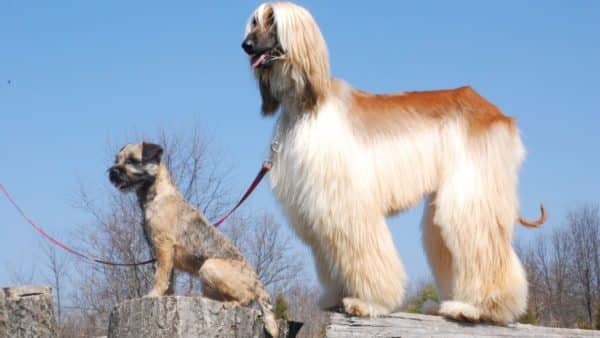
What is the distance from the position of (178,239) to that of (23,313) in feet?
6.04

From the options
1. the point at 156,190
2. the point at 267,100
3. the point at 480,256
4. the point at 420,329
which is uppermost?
the point at 267,100

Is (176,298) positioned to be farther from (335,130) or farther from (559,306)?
(559,306)

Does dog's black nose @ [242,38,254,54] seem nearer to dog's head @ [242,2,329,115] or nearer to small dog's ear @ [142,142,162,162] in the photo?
dog's head @ [242,2,329,115]

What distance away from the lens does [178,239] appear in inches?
184

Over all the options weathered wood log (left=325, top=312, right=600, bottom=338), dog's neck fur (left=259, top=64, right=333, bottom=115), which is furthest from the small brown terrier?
dog's neck fur (left=259, top=64, right=333, bottom=115)

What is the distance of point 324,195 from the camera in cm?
480

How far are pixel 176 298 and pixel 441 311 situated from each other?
1.86m

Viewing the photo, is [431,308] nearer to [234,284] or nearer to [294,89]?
[234,284]

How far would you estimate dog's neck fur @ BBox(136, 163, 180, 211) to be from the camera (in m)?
4.77

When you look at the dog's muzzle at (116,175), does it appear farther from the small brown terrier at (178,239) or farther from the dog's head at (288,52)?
the dog's head at (288,52)

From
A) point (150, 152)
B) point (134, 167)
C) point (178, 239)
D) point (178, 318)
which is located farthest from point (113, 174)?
point (178, 318)

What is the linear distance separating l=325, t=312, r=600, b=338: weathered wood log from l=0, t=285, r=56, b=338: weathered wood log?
2.34 meters

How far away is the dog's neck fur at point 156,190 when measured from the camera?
4773 millimetres

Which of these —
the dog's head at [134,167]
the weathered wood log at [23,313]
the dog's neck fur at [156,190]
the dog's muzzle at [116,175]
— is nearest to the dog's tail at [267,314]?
the dog's neck fur at [156,190]
